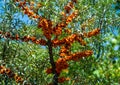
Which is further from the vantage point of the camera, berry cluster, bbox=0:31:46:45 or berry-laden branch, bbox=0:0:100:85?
berry-laden branch, bbox=0:0:100:85

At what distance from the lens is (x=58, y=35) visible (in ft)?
69.2

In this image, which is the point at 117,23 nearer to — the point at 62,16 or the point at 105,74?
the point at 62,16

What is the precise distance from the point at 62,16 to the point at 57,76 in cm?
360

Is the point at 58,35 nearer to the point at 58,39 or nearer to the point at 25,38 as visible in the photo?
the point at 58,39

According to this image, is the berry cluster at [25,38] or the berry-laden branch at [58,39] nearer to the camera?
the berry cluster at [25,38]

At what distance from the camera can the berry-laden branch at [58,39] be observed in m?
20.1

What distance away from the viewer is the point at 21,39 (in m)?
19.9

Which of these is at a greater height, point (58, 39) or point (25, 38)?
point (25, 38)

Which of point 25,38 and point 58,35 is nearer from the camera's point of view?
point 25,38

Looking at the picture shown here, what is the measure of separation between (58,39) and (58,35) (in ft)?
1.32

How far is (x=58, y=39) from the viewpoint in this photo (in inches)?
843

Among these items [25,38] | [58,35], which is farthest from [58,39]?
[25,38]

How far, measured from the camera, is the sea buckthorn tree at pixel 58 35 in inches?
774

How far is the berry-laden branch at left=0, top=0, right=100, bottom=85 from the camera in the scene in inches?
792
